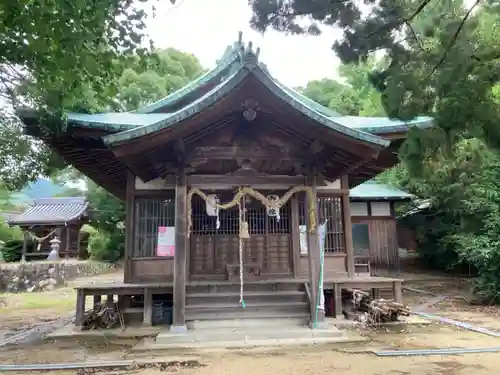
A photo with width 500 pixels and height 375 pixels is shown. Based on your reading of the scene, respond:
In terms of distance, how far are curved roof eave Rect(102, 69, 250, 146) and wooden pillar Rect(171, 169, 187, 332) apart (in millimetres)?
1197

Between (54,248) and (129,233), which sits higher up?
(54,248)

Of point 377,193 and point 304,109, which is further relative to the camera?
point 377,193

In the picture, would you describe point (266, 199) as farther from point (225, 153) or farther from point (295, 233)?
point (295, 233)

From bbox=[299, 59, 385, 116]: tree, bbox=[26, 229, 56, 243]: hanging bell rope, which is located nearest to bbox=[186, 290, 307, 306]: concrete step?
bbox=[299, 59, 385, 116]: tree

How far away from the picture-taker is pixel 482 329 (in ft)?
27.8

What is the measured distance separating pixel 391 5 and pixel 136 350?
20.9 feet

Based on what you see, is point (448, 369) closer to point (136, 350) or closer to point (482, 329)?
point (482, 329)

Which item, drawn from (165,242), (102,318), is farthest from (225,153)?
(102,318)

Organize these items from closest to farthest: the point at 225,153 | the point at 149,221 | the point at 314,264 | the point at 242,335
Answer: the point at 242,335
the point at 225,153
the point at 314,264
the point at 149,221

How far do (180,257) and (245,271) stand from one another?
2620 millimetres

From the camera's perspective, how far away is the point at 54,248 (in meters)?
27.1

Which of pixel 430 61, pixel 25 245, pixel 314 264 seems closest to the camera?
pixel 430 61

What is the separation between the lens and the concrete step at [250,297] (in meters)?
8.64

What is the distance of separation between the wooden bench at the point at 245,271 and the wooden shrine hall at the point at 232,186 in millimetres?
24
